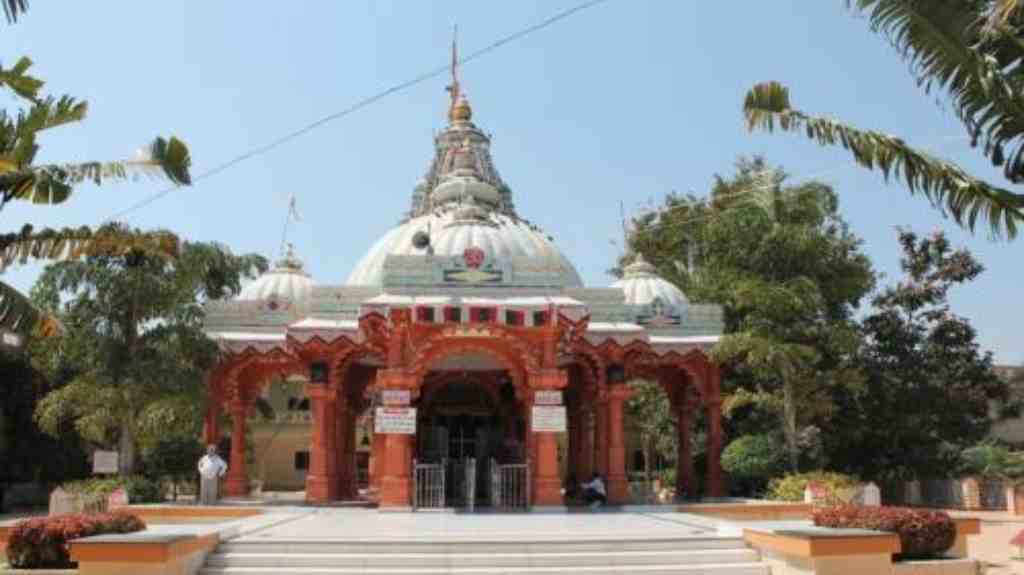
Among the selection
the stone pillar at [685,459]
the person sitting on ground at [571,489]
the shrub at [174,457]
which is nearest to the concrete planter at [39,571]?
the person sitting on ground at [571,489]

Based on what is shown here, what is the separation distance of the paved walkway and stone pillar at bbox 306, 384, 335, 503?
2861 mm

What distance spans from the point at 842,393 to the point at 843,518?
54.9 ft

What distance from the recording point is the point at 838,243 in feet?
87.9

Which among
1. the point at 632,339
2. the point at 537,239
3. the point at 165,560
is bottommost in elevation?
the point at 165,560

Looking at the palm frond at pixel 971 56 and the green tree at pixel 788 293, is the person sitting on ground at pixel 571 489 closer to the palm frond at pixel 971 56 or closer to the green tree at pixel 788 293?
the green tree at pixel 788 293

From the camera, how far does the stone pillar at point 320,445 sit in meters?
21.7

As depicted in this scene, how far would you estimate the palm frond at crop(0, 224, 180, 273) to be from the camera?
39.9ft

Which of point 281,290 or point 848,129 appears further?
point 281,290

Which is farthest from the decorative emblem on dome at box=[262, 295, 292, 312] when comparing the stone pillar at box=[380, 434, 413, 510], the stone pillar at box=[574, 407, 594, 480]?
the stone pillar at box=[574, 407, 594, 480]

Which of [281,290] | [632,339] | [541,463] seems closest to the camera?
[541,463]

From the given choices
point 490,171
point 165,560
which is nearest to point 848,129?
point 165,560

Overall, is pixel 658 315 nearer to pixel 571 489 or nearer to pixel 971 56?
pixel 571 489

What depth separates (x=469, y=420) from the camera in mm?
26500

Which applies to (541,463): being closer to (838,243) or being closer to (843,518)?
(843,518)
